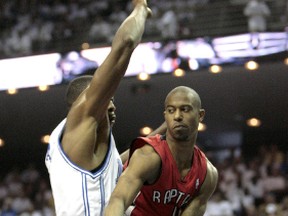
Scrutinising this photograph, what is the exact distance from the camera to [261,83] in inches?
581

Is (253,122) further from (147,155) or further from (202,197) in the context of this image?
(147,155)

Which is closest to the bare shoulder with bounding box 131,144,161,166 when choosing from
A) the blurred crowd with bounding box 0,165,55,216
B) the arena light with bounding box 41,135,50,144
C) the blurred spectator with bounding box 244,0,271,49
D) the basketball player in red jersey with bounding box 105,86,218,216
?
the basketball player in red jersey with bounding box 105,86,218,216

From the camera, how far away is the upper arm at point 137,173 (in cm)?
381

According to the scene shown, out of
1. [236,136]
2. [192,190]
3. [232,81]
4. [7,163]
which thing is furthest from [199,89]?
[192,190]

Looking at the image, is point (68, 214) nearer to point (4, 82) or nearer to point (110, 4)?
point (4, 82)

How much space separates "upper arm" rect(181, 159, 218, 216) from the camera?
4371 millimetres

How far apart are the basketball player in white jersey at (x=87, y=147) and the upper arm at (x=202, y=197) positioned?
2.62 ft

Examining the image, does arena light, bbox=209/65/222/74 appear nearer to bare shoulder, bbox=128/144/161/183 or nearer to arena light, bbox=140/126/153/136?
arena light, bbox=140/126/153/136

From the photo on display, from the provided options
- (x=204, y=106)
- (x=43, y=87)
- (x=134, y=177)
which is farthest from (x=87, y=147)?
(x=204, y=106)

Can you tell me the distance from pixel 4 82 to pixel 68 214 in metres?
11.9

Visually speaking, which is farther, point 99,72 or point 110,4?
point 110,4

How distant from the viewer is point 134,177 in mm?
3961

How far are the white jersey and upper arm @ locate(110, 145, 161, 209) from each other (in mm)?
103

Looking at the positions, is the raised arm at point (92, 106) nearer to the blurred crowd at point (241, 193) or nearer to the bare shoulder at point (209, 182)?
the bare shoulder at point (209, 182)
